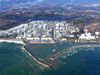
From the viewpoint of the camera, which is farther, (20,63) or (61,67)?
(20,63)

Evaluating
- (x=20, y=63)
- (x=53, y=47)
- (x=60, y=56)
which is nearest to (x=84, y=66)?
(x=60, y=56)

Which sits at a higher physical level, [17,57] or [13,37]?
[13,37]

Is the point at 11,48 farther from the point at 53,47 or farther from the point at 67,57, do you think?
the point at 67,57

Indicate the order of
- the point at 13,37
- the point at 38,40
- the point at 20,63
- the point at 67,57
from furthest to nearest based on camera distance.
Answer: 1. the point at 13,37
2. the point at 38,40
3. the point at 67,57
4. the point at 20,63

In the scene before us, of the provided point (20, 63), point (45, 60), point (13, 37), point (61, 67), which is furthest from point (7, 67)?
point (13, 37)

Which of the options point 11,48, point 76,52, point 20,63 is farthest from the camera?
point 11,48

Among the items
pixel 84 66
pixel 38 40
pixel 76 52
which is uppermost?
pixel 38 40
